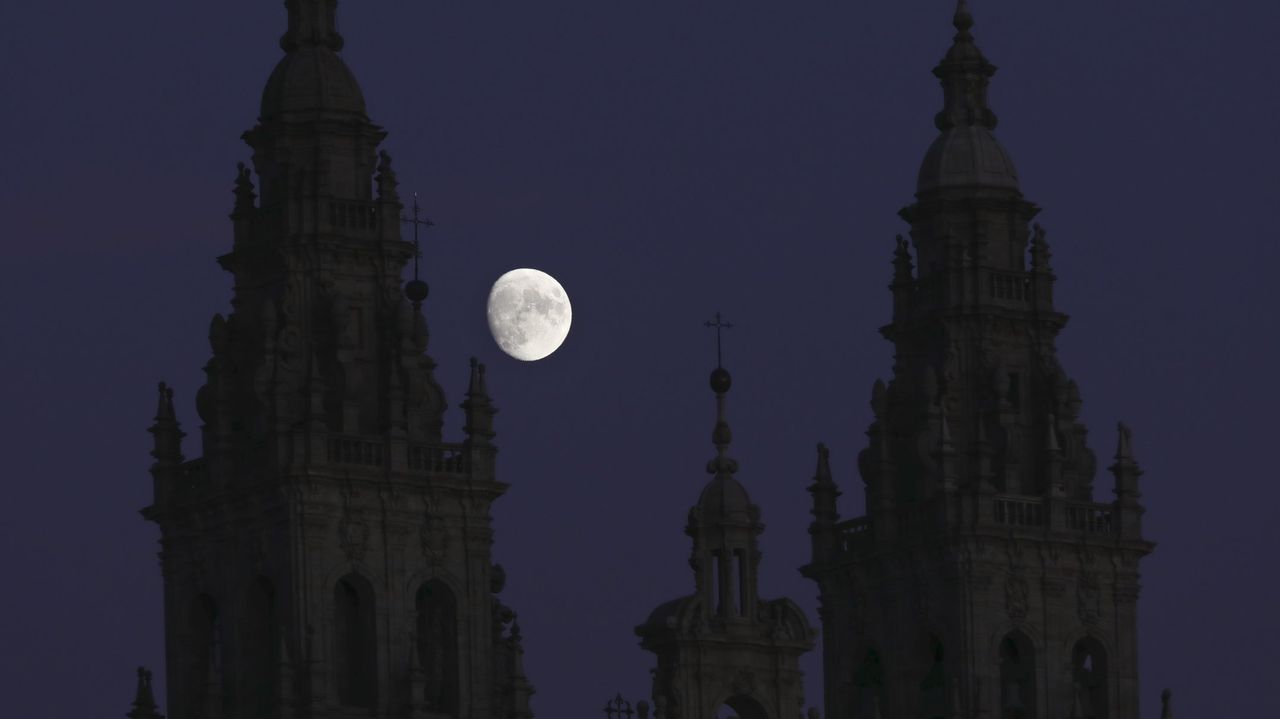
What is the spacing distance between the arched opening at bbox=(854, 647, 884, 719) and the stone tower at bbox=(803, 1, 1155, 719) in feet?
0.16

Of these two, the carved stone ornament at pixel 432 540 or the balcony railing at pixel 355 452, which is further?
the carved stone ornament at pixel 432 540

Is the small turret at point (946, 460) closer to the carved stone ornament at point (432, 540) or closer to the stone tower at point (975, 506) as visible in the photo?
the stone tower at point (975, 506)

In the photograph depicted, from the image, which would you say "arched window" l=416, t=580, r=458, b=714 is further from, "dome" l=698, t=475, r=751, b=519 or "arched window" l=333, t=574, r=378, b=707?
"dome" l=698, t=475, r=751, b=519

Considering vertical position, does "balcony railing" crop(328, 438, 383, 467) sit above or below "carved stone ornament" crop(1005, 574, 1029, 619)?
above

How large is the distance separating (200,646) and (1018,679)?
17.1 meters

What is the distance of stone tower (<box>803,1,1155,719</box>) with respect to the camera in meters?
124

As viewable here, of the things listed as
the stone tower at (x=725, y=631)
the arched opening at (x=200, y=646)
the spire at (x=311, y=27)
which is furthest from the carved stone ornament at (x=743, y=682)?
the spire at (x=311, y=27)

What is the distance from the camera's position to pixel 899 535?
12575 cm

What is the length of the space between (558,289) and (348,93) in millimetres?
6814

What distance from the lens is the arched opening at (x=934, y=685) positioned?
408ft

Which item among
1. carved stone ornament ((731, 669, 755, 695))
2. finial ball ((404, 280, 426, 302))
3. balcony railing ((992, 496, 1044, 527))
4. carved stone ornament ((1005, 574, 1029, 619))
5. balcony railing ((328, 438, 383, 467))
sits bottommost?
carved stone ornament ((731, 669, 755, 695))

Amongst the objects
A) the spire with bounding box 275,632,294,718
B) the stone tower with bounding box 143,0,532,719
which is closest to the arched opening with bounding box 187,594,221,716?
the stone tower with bounding box 143,0,532,719

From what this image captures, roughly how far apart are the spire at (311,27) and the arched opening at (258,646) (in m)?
11.6

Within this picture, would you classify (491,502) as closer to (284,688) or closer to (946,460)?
(284,688)
